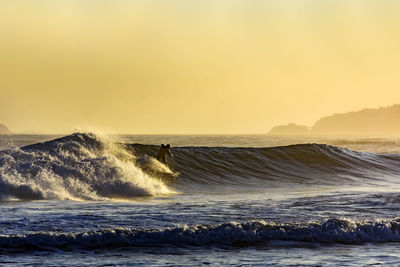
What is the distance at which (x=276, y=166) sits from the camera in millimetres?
32594

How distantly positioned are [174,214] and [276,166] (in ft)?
59.9

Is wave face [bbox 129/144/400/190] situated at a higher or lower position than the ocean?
higher

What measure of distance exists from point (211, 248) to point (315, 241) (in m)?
2.31

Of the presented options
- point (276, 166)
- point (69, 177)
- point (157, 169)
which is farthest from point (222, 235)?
point (276, 166)

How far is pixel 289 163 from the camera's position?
1330 inches

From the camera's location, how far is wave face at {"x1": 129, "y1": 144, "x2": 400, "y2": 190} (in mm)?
28266

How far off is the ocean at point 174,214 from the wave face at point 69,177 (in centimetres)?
4

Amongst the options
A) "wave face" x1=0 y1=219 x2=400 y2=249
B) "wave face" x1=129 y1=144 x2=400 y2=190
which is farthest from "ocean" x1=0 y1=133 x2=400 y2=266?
"wave face" x1=129 y1=144 x2=400 y2=190

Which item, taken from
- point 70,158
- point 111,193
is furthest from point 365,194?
point 70,158

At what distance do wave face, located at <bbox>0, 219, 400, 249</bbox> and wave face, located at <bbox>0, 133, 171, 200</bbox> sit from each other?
711cm

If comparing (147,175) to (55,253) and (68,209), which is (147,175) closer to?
(68,209)

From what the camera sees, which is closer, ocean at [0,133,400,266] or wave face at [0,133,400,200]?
ocean at [0,133,400,266]

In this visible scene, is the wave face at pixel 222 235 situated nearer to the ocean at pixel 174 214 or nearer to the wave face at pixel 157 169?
the ocean at pixel 174 214

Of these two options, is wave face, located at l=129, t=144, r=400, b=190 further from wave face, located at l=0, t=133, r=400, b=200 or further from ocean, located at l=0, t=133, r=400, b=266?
ocean, located at l=0, t=133, r=400, b=266
